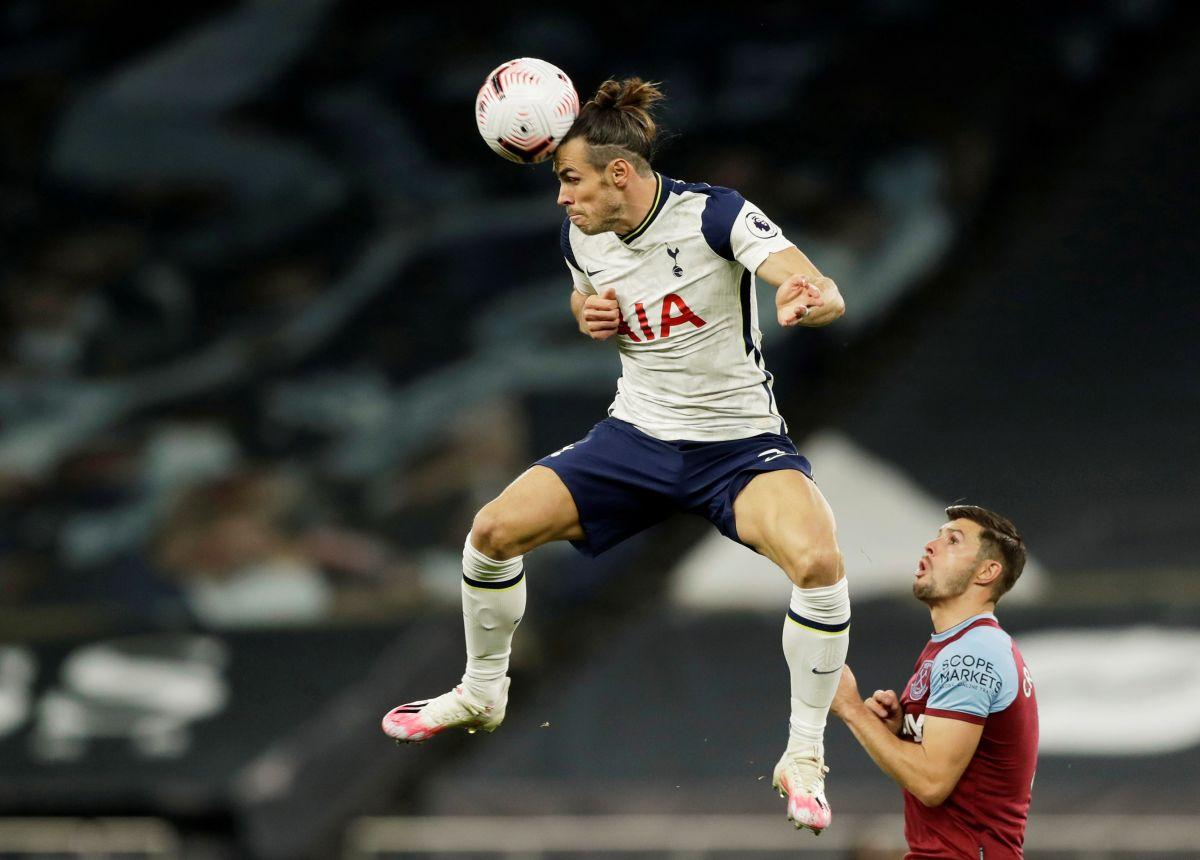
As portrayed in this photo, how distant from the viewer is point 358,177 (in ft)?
46.0

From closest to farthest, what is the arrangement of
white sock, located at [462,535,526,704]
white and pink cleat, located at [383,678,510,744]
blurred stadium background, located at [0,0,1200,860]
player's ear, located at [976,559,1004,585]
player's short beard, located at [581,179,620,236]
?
Result: 1. player's ear, located at [976,559,1004,585]
2. player's short beard, located at [581,179,620,236]
3. white sock, located at [462,535,526,704]
4. white and pink cleat, located at [383,678,510,744]
5. blurred stadium background, located at [0,0,1200,860]

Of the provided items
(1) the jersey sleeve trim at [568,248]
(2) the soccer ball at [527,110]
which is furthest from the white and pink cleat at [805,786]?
(2) the soccer ball at [527,110]

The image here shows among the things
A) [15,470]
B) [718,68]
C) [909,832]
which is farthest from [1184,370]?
[15,470]

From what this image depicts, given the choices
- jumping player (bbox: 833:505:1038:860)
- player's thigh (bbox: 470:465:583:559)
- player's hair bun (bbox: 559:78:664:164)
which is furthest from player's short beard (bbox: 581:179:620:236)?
jumping player (bbox: 833:505:1038:860)

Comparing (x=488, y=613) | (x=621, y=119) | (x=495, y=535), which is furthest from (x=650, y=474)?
(x=621, y=119)

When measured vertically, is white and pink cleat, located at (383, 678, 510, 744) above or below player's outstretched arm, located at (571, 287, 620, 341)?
below

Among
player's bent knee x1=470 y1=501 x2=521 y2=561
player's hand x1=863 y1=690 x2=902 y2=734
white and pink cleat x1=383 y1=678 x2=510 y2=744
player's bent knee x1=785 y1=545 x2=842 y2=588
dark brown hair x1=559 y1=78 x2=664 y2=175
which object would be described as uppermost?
dark brown hair x1=559 y1=78 x2=664 y2=175

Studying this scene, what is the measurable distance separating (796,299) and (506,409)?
26.9 feet

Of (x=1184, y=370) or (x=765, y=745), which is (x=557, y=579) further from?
(x=1184, y=370)

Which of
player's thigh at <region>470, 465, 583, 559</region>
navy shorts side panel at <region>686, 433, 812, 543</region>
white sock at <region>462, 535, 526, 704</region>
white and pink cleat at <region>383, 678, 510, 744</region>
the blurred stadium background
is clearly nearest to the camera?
navy shorts side panel at <region>686, 433, 812, 543</region>

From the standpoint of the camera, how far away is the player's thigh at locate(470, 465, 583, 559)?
4.97 m

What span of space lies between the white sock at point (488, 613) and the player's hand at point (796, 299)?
4.09 feet

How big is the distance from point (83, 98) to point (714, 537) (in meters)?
6.94

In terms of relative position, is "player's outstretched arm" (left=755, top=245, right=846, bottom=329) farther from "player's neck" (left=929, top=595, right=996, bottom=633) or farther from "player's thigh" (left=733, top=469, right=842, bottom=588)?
"player's neck" (left=929, top=595, right=996, bottom=633)
